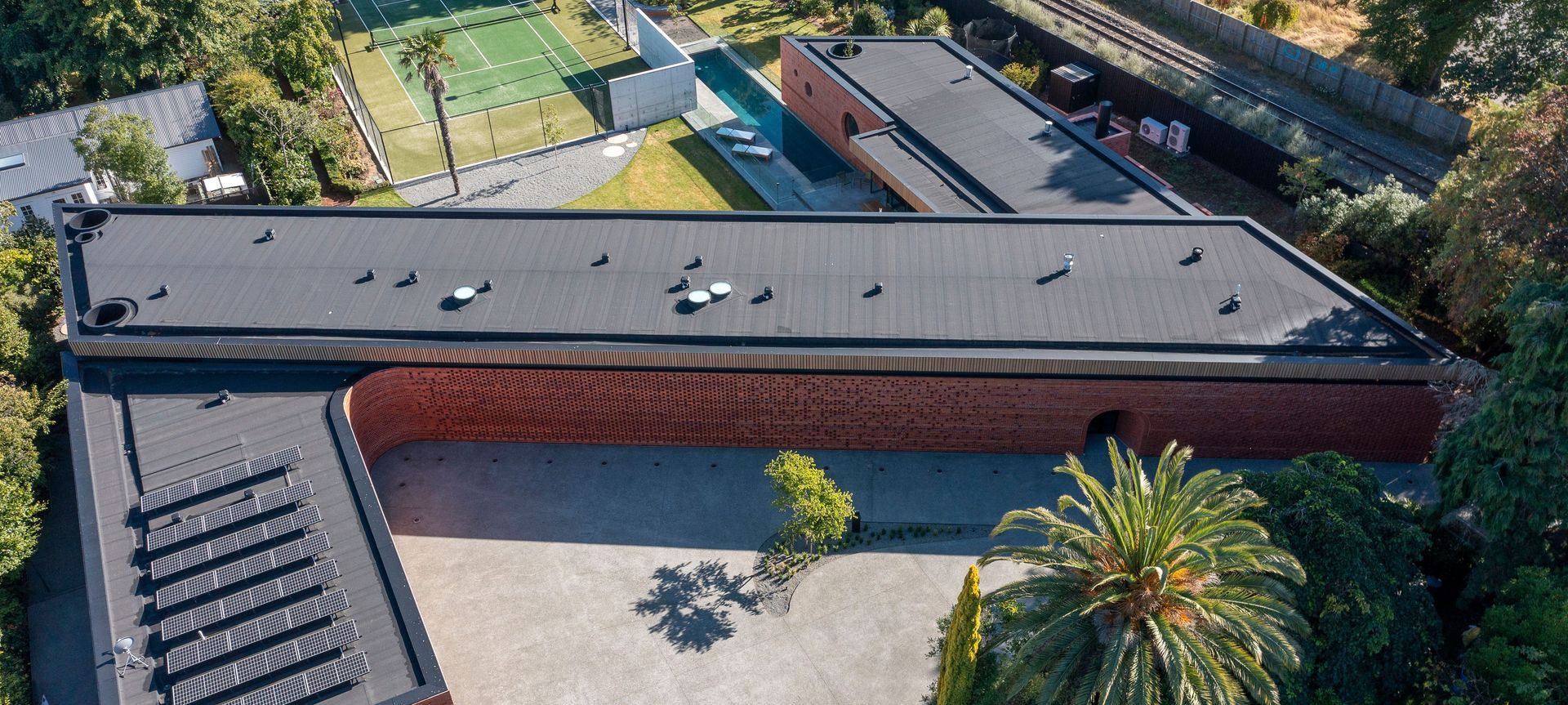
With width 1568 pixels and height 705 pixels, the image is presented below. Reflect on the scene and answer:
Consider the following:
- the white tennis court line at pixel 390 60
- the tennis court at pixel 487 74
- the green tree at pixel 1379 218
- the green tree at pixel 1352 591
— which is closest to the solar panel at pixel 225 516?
the green tree at pixel 1352 591

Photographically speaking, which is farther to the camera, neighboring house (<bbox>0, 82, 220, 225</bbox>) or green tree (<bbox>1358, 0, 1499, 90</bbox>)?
green tree (<bbox>1358, 0, 1499, 90</bbox>)

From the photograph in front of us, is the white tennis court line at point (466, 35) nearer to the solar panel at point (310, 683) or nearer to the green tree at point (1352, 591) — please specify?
the solar panel at point (310, 683)

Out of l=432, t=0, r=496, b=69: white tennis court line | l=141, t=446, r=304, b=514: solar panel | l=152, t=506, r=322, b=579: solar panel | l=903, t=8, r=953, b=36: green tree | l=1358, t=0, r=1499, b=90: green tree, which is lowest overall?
l=152, t=506, r=322, b=579: solar panel

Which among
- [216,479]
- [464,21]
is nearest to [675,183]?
[464,21]

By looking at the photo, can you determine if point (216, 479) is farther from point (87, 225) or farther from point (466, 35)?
point (466, 35)

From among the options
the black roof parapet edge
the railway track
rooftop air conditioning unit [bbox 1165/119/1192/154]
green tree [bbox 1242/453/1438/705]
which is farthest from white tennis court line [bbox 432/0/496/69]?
green tree [bbox 1242/453/1438/705]

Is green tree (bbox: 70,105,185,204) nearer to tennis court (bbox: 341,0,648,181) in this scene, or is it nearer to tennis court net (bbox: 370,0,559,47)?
tennis court (bbox: 341,0,648,181)
